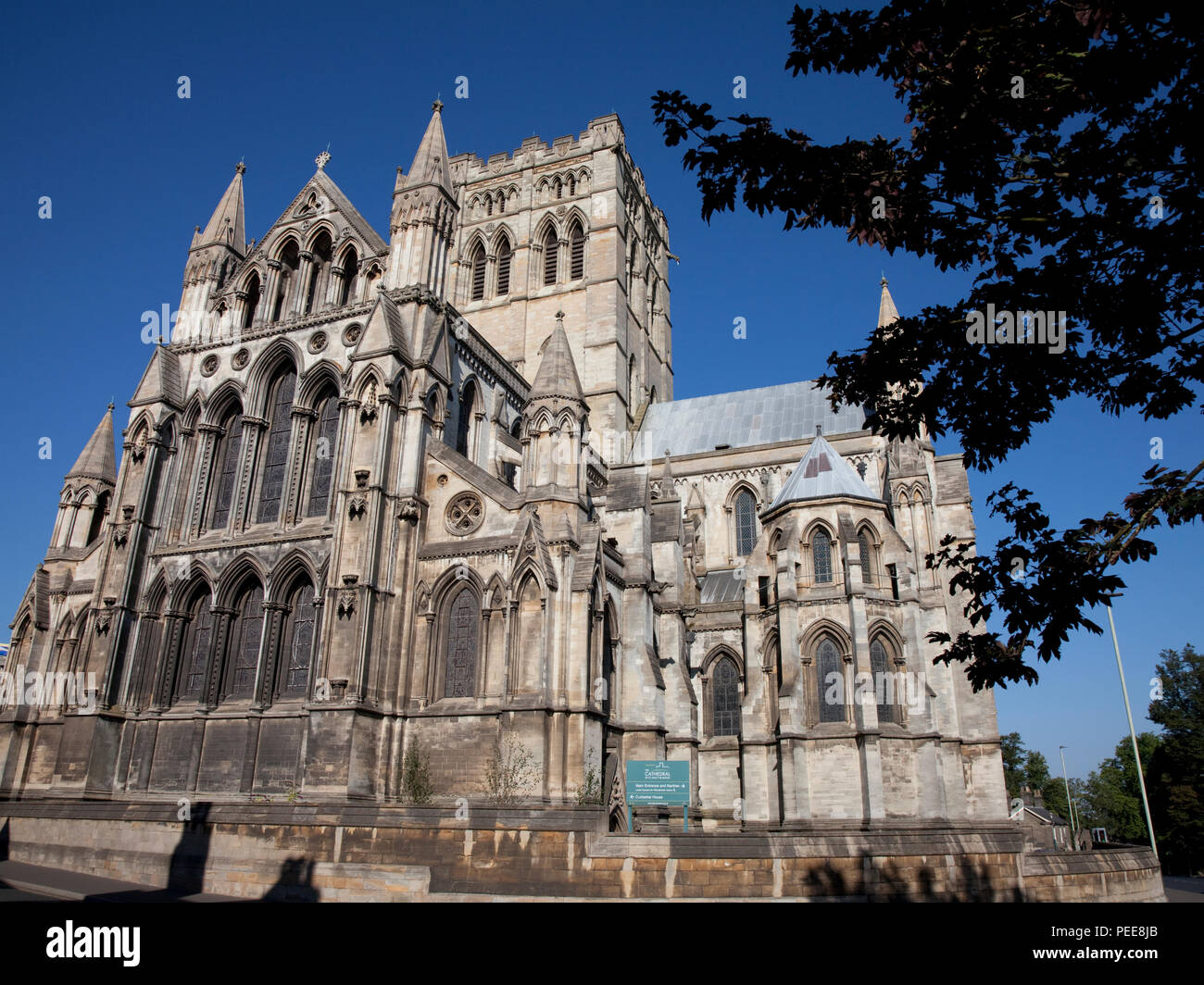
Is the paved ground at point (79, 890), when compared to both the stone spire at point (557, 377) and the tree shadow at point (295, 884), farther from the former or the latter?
the stone spire at point (557, 377)

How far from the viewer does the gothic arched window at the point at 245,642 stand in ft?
75.5

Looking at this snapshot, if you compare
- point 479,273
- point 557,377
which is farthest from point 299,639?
point 479,273

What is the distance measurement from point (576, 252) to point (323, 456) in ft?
67.1

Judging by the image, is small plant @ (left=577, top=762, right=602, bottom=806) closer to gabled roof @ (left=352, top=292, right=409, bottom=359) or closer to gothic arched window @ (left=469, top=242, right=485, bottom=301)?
gabled roof @ (left=352, top=292, right=409, bottom=359)

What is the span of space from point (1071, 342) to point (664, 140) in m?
4.22

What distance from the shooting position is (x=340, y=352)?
25141 millimetres

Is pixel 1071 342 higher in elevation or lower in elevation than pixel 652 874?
higher

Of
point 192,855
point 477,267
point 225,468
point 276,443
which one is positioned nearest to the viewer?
point 192,855

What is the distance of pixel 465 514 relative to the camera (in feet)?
74.2

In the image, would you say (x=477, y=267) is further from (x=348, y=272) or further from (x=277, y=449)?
(x=277, y=449)

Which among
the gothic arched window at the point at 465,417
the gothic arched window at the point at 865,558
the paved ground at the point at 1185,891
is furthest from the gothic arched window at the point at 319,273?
the paved ground at the point at 1185,891

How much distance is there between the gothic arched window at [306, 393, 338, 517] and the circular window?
381 cm
